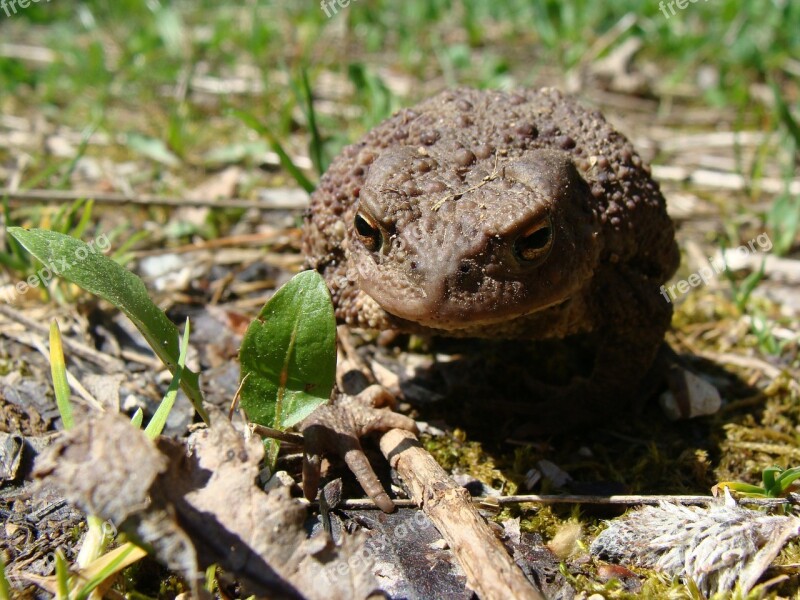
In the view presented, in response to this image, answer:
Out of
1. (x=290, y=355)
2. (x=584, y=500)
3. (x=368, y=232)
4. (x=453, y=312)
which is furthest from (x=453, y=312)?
(x=584, y=500)

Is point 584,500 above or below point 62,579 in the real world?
below

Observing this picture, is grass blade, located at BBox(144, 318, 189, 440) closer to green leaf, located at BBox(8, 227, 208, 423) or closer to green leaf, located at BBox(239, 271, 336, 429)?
green leaf, located at BBox(8, 227, 208, 423)

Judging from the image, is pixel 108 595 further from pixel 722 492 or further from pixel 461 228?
pixel 722 492

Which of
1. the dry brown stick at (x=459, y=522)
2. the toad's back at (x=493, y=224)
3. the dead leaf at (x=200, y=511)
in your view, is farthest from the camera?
the toad's back at (x=493, y=224)

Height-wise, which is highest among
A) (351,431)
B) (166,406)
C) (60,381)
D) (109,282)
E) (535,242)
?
(109,282)

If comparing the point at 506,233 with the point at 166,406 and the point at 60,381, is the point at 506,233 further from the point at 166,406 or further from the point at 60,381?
the point at 60,381

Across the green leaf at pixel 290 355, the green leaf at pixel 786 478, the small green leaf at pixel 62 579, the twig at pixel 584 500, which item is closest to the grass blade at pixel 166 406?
the green leaf at pixel 290 355

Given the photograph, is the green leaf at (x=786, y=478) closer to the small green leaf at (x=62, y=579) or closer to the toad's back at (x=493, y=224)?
the toad's back at (x=493, y=224)
